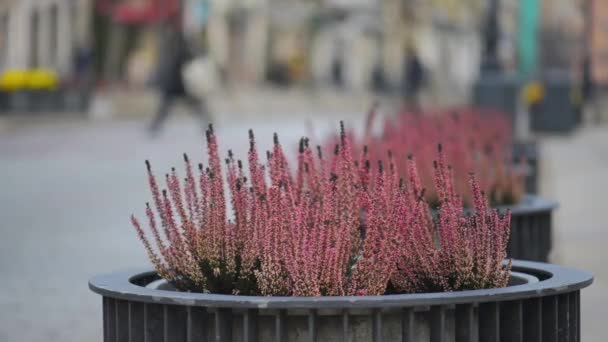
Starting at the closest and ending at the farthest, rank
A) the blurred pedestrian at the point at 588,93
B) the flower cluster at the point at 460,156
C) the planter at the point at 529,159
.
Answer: the flower cluster at the point at 460,156 → the planter at the point at 529,159 → the blurred pedestrian at the point at 588,93

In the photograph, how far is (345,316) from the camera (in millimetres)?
6184

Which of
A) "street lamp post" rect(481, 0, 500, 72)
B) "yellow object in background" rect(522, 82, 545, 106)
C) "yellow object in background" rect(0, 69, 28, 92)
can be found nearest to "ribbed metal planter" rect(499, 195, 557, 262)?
"street lamp post" rect(481, 0, 500, 72)

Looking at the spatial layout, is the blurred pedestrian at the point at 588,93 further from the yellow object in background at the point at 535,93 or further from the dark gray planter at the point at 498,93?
the dark gray planter at the point at 498,93

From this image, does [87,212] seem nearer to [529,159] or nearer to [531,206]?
[529,159]

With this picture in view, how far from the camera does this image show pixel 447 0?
372 feet

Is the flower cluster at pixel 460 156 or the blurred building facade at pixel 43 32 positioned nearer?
the flower cluster at pixel 460 156

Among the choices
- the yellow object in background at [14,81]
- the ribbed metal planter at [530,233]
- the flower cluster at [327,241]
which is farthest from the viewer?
the yellow object in background at [14,81]

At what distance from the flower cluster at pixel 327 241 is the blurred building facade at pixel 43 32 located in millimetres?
68915

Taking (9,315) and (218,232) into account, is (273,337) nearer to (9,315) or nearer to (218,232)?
(218,232)

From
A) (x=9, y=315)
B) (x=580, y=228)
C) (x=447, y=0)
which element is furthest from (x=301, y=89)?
(x=9, y=315)

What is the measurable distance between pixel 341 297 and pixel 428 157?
630 cm

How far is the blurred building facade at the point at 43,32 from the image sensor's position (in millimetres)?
77688

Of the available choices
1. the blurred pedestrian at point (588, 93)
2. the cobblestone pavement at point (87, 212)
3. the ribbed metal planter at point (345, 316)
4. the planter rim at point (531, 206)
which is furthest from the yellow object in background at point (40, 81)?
the ribbed metal planter at point (345, 316)

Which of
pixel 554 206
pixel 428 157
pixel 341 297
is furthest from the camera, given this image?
pixel 428 157
